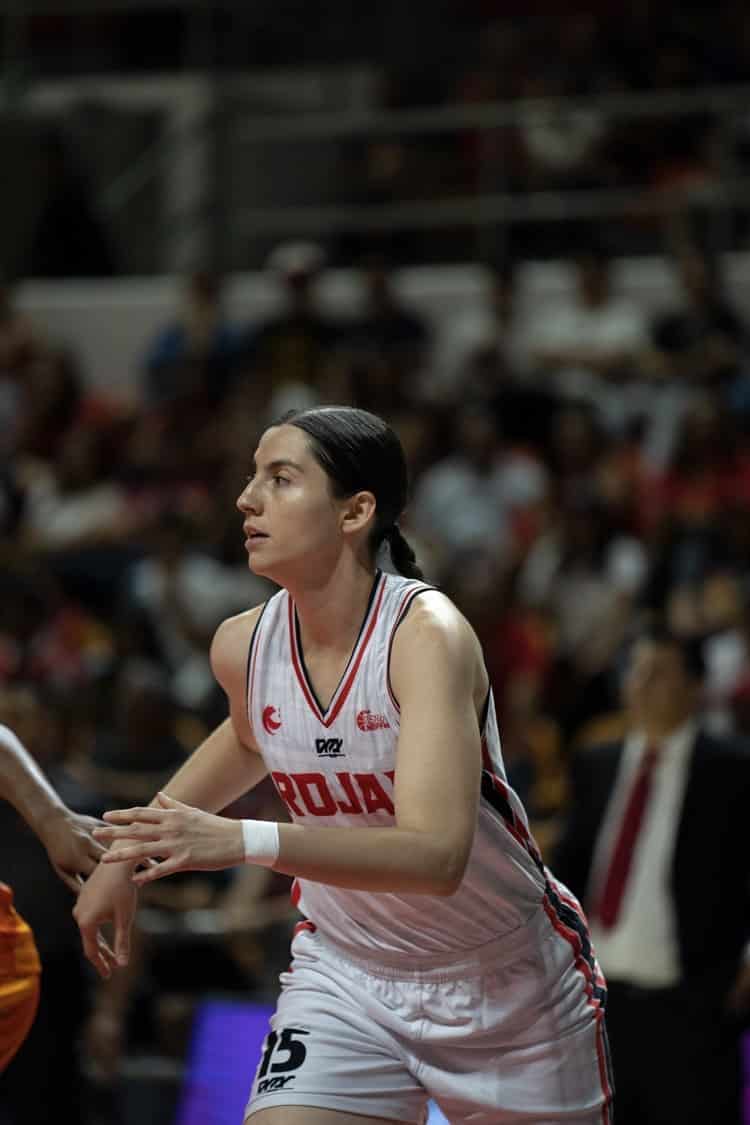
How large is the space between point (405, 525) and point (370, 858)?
406 centimetres

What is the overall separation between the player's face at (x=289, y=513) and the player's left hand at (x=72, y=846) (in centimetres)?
73

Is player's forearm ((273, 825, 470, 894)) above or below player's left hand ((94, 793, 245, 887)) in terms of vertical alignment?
below

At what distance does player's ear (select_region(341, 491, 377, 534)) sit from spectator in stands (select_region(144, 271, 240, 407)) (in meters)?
7.18

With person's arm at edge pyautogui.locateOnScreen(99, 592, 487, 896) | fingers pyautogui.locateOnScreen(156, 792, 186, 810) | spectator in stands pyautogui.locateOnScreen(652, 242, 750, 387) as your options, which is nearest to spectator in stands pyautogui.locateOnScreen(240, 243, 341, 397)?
spectator in stands pyautogui.locateOnScreen(652, 242, 750, 387)

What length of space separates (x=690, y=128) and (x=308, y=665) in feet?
26.9

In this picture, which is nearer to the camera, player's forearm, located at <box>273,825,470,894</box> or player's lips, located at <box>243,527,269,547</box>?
player's forearm, located at <box>273,825,470,894</box>

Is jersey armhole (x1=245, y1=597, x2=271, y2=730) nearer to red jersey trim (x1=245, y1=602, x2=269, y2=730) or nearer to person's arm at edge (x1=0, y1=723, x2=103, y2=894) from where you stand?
red jersey trim (x1=245, y1=602, x2=269, y2=730)

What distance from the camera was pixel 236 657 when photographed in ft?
13.0

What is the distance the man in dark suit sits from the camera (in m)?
5.87

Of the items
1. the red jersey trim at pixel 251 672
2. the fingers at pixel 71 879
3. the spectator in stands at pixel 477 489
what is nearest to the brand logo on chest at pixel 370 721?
the red jersey trim at pixel 251 672

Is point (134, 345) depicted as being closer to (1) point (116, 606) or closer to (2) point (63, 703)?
(1) point (116, 606)

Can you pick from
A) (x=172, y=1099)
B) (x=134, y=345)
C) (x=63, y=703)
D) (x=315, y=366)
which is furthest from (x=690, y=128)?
(x=172, y=1099)

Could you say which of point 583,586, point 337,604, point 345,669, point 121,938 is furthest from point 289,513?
point 583,586

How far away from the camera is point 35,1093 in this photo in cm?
652
